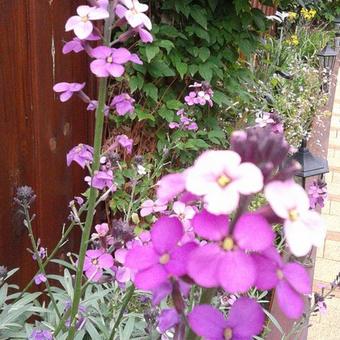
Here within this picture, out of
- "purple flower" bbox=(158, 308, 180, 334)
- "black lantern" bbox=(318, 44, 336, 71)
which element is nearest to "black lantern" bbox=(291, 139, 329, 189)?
"purple flower" bbox=(158, 308, 180, 334)

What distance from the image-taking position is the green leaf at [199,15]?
11.1 ft

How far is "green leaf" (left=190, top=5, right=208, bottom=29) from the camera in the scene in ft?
11.1

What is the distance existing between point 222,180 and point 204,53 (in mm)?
2911

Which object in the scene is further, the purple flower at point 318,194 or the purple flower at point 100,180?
the purple flower at point 318,194

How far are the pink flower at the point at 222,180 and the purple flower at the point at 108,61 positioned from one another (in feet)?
1.96

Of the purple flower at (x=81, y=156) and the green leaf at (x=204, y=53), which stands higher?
the purple flower at (x=81, y=156)

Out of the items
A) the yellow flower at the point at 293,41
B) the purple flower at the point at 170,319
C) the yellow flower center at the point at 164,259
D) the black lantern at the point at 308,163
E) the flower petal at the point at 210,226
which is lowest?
the yellow flower at the point at 293,41

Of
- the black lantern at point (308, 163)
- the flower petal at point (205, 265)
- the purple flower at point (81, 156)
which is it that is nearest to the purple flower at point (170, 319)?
the flower petal at point (205, 265)

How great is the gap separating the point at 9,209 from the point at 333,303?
2371 millimetres

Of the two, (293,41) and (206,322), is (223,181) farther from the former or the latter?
(293,41)

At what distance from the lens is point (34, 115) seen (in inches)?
93.3

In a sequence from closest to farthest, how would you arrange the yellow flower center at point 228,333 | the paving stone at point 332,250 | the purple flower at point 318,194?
the yellow flower center at point 228,333 < the purple flower at point 318,194 < the paving stone at point 332,250

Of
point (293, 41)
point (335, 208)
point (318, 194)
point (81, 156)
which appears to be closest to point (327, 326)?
point (318, 194)

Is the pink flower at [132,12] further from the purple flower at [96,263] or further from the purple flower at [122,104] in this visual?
the purple flower at [96,263]
